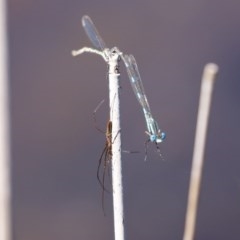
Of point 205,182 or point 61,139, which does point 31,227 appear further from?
point 205,182

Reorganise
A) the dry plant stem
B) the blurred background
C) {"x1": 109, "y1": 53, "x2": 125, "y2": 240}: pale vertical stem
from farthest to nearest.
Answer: the blurred background, {"x1": 109, "y1": 53, "x2": 125, "y2": 240}: pale vertical stem, the dry plant stem

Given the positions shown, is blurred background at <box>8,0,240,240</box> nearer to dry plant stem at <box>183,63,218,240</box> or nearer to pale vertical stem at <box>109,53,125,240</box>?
pale vertical stem at <box>109,53,125,240</box>

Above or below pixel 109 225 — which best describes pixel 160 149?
above

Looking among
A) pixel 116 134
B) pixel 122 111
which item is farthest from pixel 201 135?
pixel 122 111

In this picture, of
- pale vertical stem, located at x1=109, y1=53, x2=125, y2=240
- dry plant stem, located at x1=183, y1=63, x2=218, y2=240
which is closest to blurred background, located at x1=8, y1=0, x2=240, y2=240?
pale vertical stem, located at x1=109, y1=53, x2=125, y2=240

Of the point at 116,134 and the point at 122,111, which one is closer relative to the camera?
the point at 116,134

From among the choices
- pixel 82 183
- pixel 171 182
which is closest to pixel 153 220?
pixel 171 182

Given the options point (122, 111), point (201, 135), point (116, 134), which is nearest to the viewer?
point (201, 135)

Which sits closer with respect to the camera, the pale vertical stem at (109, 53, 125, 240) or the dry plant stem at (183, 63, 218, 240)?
the dry plant stem at (183, 63, 218, 240)

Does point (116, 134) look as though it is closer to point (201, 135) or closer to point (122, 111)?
point (201, 135)
